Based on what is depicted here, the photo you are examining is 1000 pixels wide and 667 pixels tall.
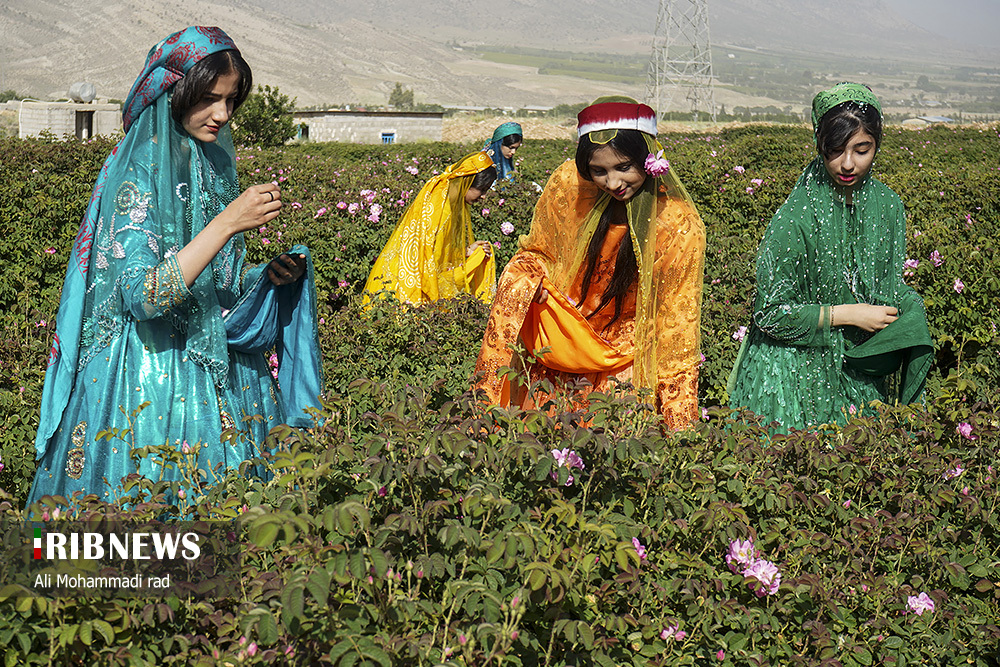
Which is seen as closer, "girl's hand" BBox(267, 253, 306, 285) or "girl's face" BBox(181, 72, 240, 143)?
"girl's face" BBox(181, 72, 240, 143)

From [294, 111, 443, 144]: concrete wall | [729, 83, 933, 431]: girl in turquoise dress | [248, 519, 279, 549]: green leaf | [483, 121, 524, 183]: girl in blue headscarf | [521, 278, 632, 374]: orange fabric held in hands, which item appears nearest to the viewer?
[248, 519, 279, 549]: green leaf

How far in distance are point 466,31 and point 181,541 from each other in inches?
8190

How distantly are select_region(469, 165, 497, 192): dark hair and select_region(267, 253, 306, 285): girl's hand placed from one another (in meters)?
3.02

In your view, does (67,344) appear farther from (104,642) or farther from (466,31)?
(466,31)

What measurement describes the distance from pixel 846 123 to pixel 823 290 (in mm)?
584

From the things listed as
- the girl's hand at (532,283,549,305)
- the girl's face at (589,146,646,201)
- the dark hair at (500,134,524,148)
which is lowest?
the girl's hand at (532,283,549,305)

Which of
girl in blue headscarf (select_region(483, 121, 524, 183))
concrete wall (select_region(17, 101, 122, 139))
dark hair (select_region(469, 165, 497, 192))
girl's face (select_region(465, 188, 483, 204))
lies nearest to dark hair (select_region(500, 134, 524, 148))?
girl in blue headscarf (select_region(483, 121, 524, 183))

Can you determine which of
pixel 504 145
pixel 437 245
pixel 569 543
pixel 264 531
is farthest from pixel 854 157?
pixel 504 145

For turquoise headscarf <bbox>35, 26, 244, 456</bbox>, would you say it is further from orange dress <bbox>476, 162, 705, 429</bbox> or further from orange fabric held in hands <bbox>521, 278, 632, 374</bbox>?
orange fabric held in hands <bbox>521, 278, 632, 374</bbox>

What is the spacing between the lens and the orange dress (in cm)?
291

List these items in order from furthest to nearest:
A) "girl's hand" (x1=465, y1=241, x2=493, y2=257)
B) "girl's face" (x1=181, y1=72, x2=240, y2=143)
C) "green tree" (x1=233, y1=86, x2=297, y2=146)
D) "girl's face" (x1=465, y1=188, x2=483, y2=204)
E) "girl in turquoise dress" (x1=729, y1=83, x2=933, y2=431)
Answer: "green tree" (x1=233, y1=86, x2=297, y2=146)
"girl's hand" (x1=465, y1=241, x2=493, y2=257)
"girl's face" (x1=465, y1=188, x2=483, y2=204)
"girl in turquoise dress" (x1=729, y1=83, x2=933, y2=431)
"girl's face" (x1=181, y1=72, x2=240, y2=143)

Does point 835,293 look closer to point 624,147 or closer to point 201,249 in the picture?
point 624,147

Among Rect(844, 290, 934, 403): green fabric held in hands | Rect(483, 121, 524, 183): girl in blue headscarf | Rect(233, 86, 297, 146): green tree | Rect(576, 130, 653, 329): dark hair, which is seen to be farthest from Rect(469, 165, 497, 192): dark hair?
Rect(233, 86, 297, 146): green tree

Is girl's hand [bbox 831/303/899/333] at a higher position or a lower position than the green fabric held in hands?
higher
